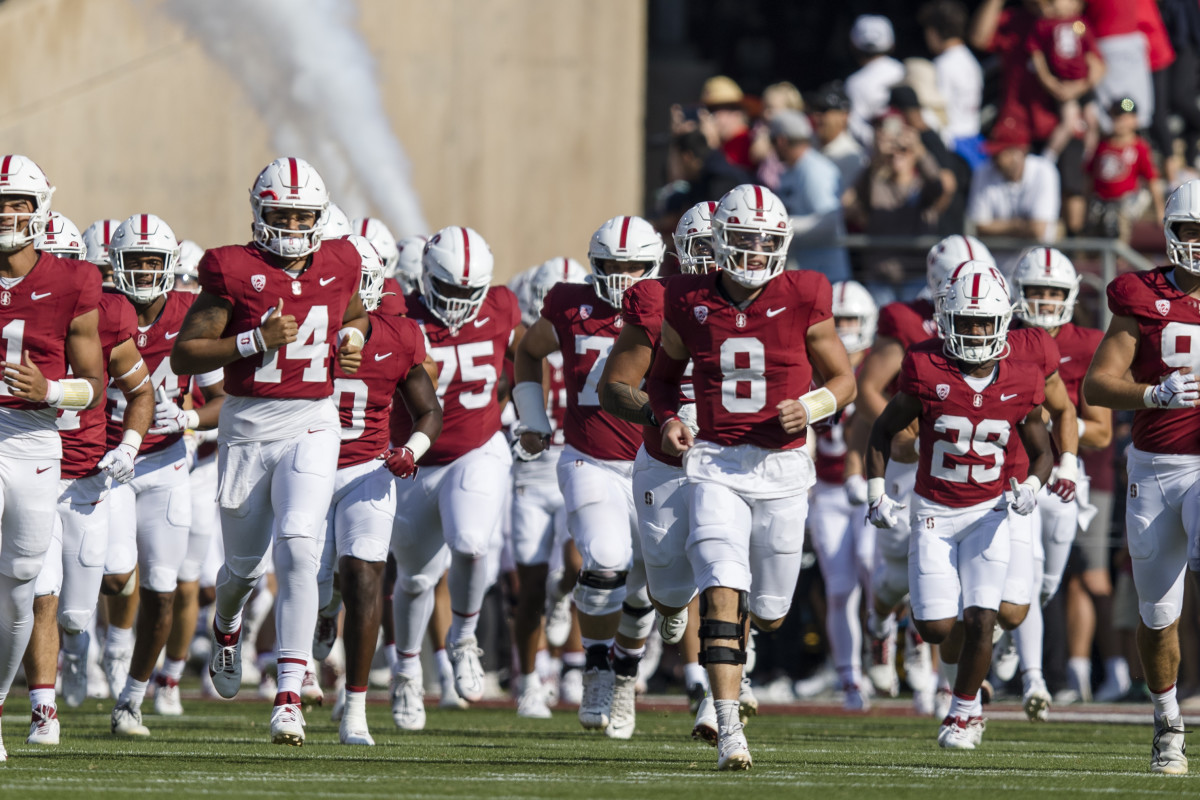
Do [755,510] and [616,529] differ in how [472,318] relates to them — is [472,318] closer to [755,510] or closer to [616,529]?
[616,529]

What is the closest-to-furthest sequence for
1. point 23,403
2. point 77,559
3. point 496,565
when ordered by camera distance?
point 23,403 → point 77,559 → point 496,565

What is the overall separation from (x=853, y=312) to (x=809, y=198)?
1948 mm

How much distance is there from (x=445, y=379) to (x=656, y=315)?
5.91ft

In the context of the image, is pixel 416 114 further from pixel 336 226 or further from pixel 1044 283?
pixel 1044 283

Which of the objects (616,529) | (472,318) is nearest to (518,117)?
(472,318)

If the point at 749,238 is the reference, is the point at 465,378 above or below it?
below

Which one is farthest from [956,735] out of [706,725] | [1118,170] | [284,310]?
[1118,170]

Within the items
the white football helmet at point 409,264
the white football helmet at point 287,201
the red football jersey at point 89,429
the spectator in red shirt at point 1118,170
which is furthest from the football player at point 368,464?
the spectator in red shirt at point 1118,170

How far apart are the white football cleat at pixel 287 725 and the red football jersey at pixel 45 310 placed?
4.67 ft

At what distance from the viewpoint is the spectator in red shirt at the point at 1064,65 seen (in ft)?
46.7

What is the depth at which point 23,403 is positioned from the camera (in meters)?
6.91

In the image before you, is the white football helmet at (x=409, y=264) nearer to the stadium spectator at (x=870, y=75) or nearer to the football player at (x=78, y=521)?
the football player at (x=78, y=521)

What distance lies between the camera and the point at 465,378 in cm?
984

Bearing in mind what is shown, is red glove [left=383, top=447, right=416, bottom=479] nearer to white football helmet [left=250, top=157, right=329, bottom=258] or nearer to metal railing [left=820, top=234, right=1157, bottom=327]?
white football helmet [left=250, top=157, right=329, bottom=258]
